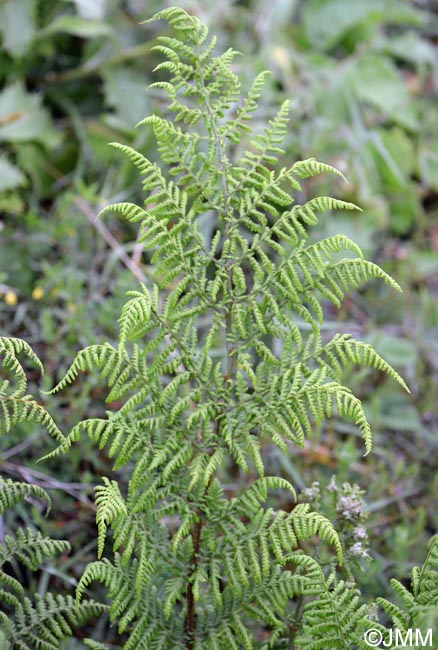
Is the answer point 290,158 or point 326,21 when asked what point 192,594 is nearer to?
point 290,158

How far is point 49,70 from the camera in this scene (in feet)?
14.7

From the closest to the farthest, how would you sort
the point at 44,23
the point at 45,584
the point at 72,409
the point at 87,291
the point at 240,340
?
the point at 240,340, the point at 45,584, the point at 72,409, the point at 87,291, the point at 44,23

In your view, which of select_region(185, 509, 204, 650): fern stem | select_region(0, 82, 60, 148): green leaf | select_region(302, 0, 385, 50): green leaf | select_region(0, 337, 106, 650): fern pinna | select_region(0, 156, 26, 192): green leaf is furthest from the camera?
select_region(302, 0, 385, 50): green leaf

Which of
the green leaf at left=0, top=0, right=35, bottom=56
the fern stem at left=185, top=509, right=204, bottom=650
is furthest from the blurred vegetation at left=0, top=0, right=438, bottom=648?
the fern stem at left=185, top=509, right=204, bottom=650

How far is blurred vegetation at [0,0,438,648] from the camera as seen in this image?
300 cm

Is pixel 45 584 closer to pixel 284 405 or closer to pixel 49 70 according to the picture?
pixel 284 405

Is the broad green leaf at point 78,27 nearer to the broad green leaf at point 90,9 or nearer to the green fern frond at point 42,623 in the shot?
the broad green leaf at point 90,9

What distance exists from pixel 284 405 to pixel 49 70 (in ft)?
11.1

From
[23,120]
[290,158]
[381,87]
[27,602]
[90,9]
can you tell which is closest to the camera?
[27,602]

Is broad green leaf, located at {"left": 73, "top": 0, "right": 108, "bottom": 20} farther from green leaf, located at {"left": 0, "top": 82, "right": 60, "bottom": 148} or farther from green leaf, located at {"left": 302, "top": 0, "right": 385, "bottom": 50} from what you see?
green leaf, located at {"left": 302, "top": 0, "right": 385, "bottom": 50}

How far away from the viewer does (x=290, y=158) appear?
4230mm

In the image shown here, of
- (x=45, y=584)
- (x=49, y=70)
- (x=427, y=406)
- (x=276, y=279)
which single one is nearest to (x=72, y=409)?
(x=45, y=584)

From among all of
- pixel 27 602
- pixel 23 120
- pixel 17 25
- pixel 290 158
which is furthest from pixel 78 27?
pixel 27 602

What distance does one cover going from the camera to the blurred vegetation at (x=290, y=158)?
3.00 m
